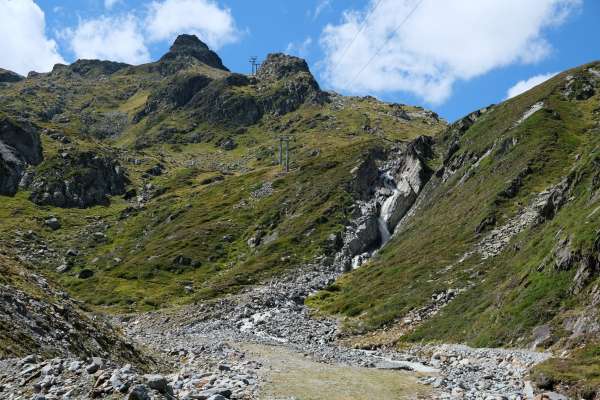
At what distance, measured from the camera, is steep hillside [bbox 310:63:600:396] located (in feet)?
138

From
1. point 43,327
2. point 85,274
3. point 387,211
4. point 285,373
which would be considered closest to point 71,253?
point 85,274

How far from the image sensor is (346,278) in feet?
325

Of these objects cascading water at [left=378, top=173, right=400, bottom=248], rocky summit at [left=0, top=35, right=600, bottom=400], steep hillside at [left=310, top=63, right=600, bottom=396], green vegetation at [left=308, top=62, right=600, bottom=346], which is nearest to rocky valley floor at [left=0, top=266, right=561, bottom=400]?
rocky summit at [left=0, top=35, right=600, bottom=400]

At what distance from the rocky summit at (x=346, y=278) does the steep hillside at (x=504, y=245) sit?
A: 0.29 meters

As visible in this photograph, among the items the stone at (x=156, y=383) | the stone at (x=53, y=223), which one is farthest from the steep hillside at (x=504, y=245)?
the stone at (x=53, y=223)

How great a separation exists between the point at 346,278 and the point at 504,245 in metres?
35.7

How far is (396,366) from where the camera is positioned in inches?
1612

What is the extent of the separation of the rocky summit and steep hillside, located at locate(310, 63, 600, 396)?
29 cm

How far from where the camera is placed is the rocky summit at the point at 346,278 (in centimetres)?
2861

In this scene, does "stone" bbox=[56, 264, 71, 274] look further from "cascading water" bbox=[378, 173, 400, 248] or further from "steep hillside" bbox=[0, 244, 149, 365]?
"steep hillside" bbox=[0, 244, 149, 365]

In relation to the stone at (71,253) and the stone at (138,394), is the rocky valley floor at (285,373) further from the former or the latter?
the stone at (71,253)

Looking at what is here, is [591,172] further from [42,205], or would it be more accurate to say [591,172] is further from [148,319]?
[42,205]

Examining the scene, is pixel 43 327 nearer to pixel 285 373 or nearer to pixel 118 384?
pixel 118 384

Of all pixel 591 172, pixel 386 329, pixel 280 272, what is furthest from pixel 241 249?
pixel 591 172
